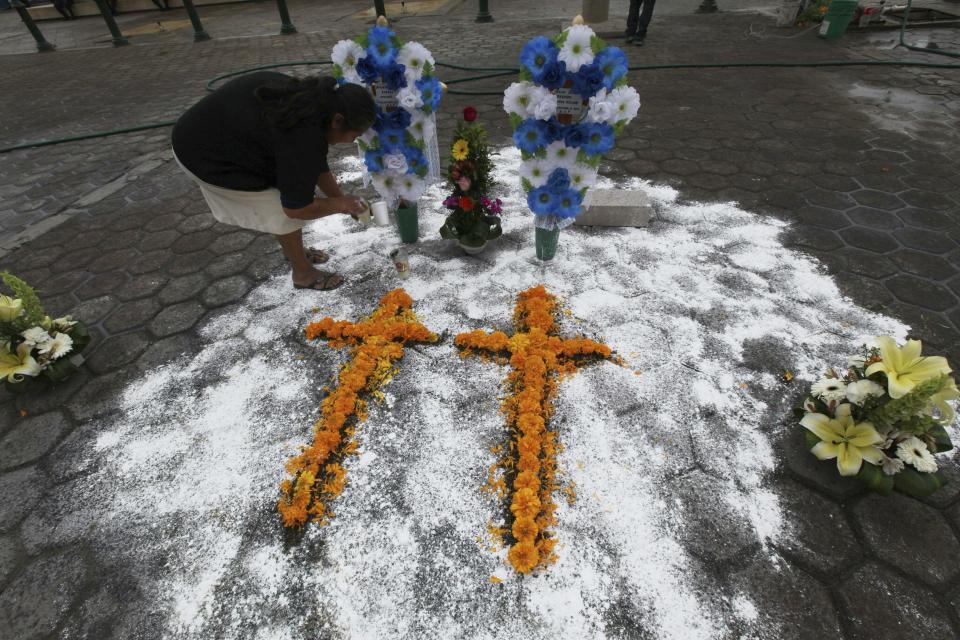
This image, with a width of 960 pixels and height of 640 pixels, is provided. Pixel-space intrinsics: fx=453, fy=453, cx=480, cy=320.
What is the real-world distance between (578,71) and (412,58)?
3.74ft

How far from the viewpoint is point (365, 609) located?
1883mm

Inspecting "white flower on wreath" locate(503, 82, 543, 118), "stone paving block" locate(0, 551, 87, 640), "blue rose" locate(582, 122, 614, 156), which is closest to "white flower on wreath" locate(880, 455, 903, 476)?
"blue rose" locate(582, 122, 614, 156)

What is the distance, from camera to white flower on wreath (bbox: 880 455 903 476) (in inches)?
79.4

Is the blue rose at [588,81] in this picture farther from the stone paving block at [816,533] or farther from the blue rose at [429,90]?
the stone paving block at [816,533]

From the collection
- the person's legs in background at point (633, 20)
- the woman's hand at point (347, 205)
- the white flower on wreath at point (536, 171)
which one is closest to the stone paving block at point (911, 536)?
the white flower on wreath at point (536, 171)

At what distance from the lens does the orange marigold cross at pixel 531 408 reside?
204 centimetres

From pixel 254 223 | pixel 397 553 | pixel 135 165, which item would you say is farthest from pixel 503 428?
pixel 135 165

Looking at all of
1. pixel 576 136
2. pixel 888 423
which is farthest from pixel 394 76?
pixel 888 423

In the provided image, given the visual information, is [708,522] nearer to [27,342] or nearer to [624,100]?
[624,100]

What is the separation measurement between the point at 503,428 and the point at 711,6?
48.3 ft

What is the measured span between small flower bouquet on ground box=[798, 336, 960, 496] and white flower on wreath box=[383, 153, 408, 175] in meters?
2.95

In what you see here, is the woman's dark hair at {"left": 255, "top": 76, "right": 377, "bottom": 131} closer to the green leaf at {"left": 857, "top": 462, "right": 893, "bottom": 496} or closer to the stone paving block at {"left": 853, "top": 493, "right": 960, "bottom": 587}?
the green leaf at {"left": 857, "top": 462, "right": 893, "bottom": 496}

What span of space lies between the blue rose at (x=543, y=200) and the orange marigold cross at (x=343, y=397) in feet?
3.78

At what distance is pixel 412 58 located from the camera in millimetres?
3033
